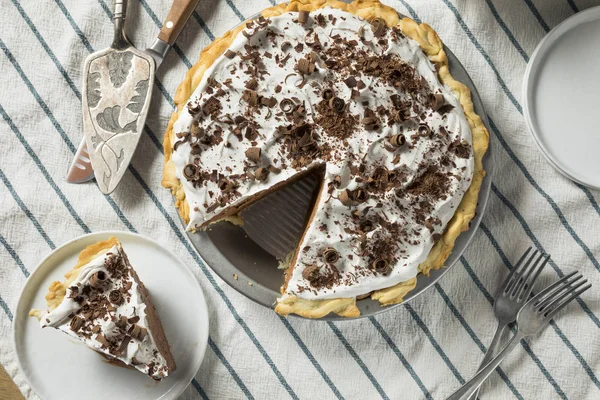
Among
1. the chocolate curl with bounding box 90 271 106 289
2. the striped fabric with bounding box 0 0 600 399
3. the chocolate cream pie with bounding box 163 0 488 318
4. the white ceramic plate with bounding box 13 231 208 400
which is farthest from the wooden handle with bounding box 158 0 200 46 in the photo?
the chocolate curl with bounding box 90 271 106 289

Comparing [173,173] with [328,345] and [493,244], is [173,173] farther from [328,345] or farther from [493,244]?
[493,244]

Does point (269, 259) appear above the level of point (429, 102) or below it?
below

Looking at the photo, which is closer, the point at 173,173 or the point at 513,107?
the point at 173,173

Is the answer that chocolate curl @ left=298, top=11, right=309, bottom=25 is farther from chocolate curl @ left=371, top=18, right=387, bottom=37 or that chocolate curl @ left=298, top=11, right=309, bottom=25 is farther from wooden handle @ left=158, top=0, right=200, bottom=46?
wooden handle @ left=158, top=0, right=200, bottom=46

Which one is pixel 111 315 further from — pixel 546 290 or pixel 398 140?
pixel 546 290

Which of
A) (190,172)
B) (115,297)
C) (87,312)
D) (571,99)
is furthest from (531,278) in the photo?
(87,312)

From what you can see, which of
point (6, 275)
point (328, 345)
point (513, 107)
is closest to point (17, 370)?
point (6, 275)

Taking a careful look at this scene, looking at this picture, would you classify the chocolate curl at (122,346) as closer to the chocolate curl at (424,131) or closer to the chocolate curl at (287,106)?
the chocolate curl at (287,106)

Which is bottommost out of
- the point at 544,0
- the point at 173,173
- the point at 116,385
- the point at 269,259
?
the point at 116,385
